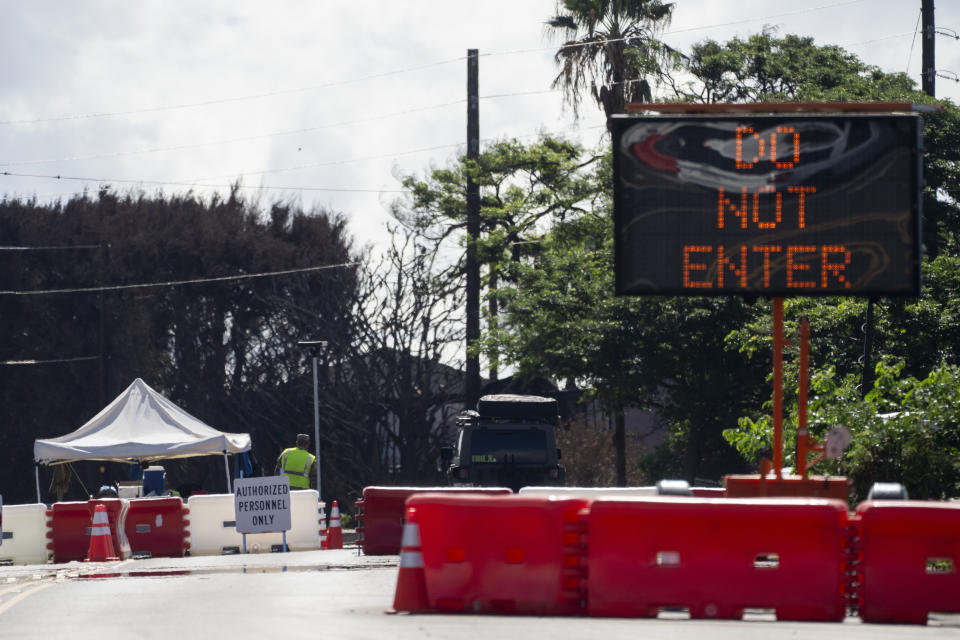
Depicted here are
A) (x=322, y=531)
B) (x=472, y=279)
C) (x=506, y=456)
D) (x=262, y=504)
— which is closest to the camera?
(x=262, y=504)

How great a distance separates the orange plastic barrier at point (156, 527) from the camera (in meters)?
24.2

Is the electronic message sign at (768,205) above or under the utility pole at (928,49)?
under

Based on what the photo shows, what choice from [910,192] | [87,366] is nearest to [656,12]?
[87,366]

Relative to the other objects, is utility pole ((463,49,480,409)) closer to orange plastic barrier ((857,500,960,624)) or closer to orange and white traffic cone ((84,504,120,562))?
orange and white traffic cone ((84,504,120,562))

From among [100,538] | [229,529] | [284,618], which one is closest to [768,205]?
[284,618]

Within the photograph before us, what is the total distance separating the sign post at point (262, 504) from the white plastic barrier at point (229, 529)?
1.16 meters

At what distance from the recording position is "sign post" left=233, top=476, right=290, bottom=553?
23453 mm

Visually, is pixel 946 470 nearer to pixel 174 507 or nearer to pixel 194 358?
pixel 174 507

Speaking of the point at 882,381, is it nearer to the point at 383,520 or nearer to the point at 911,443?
the point at 911,443

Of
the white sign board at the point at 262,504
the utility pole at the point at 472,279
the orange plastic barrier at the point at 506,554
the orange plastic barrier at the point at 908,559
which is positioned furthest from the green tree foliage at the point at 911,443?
the utility pole at the point at 472,279

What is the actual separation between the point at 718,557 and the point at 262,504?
14.5 metres

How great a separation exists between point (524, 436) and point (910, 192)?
536 inches

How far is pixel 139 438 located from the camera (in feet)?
95.6

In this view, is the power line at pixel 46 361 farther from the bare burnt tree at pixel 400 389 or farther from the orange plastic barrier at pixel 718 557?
the orange plastic barrier at pixel 718 557
